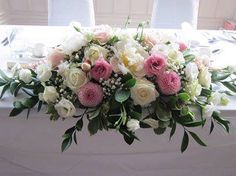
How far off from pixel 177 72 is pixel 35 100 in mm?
462

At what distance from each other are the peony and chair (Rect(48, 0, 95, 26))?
41.2 inches

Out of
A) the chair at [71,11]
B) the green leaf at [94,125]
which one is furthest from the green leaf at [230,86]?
the chair at [71,11]

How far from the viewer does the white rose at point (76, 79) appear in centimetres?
83

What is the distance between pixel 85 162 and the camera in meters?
1.04

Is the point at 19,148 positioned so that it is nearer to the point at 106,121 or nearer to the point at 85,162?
the point at 85,162

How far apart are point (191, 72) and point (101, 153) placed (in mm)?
434

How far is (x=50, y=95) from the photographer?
84 cm

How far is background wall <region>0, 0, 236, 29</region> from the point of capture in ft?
8.85

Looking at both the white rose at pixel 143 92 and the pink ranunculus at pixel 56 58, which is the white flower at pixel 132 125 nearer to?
the white rose at pixel 143 92

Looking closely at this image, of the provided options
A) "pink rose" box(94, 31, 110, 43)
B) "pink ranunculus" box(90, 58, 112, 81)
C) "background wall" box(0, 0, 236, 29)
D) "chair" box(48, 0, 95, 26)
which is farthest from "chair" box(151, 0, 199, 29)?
"pink ranunculus" box(90, 58, 112, 81)

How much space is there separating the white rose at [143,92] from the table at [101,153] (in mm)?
186

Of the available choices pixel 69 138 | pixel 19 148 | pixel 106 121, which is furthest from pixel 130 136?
pixel 19 148

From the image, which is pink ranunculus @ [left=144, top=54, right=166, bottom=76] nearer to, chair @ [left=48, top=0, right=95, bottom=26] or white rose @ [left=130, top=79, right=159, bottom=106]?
white rose @ [left=130, top=79, right=159, bottom=106]

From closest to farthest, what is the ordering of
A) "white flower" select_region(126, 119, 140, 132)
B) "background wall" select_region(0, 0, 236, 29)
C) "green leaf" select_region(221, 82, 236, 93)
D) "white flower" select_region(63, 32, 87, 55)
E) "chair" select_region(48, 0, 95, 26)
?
1. "white flower" select_region(126, 119, 140, 132)
2. "white flower" select_region(63, 32, 87, 55)
3. "green leaf" select_region(221, 82, 236, 93)
4. "chair" select_region(48, 0, 95, 26)
5. "background wall" select_region(0, 0, 236, 29)
